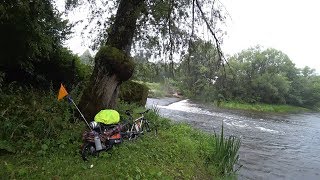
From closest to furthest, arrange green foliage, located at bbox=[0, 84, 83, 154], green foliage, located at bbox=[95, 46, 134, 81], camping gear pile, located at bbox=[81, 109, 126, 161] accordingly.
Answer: green foliage, located at bbox=[0, 84, 83, 154], camping gear pile, located at bbox=[81, 109, 126, 161], green foliage, located at bbox=[95, 46, 134, 81]

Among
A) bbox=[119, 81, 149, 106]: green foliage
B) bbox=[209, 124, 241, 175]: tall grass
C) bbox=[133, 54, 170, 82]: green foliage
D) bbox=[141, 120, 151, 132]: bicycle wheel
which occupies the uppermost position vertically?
bbox=[133, 54, 170, 82]: green foliage

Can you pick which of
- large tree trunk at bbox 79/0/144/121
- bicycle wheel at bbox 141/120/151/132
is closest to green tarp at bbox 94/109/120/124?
large tree trunk at bbox 79/0/144/121

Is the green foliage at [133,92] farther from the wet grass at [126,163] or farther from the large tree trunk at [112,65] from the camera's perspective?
the large tree trunk at [112,65]

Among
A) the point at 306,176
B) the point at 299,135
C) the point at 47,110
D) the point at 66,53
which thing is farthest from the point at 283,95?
the point at 47,110

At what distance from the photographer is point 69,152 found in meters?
6.51

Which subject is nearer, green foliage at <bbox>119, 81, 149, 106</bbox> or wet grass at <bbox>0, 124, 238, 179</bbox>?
wet grass at <bbox>0, 124, 238, 179</bbox>

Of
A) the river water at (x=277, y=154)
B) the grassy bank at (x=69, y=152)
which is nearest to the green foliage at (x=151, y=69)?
the grassy bank at (x=69, y=152)

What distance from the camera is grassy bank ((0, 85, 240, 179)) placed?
579cm

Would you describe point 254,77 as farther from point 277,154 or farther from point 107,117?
point 107,117

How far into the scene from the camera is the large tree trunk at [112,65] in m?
7.98

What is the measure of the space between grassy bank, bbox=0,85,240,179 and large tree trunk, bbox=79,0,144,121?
66 centimetres

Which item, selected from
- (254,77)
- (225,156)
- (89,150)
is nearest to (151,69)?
(225,156)

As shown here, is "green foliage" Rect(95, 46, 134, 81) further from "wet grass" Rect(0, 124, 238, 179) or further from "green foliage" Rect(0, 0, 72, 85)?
"green foliage" Rect(0, 0, 72, 85)

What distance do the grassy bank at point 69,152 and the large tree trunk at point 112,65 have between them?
2.17 feet
